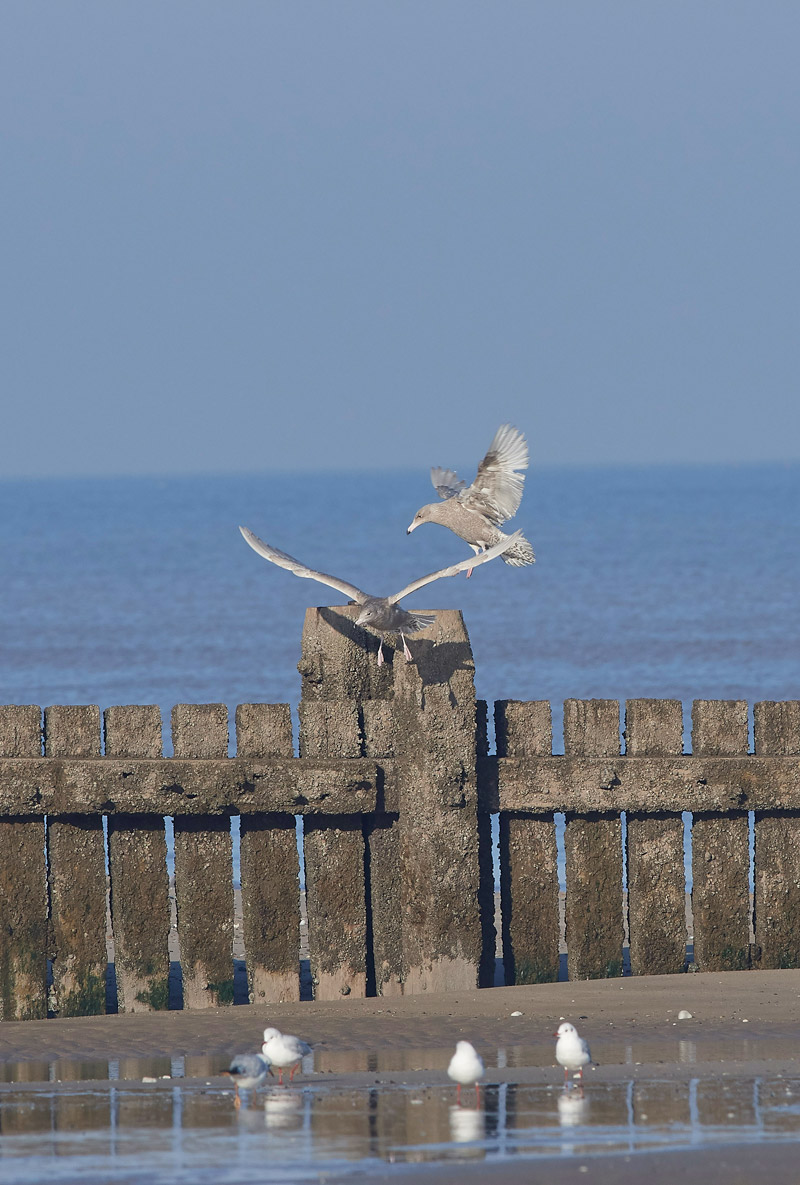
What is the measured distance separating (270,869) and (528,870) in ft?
3.85

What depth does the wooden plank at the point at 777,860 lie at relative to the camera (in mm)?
8008

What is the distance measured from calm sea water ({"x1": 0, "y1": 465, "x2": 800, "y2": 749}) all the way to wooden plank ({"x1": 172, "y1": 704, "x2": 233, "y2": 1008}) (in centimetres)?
1585

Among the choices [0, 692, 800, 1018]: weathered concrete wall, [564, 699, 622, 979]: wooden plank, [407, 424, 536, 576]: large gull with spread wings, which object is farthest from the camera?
Answer: [407, 424, 536, 576]: large gull with spread wings

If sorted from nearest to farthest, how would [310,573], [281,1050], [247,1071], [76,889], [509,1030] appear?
[247,1071] → [281,1050] → [509,1030] → [76,889] → [310,573]

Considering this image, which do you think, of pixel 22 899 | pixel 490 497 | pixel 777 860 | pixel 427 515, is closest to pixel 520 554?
pixel 490 497

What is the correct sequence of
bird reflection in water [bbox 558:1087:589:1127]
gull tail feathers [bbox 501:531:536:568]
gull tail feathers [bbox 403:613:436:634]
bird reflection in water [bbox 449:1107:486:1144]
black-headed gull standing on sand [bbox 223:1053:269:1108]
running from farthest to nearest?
1. gull tail feathers [bbox 501:531:536:568]
2. gull tail feathers [bbox 403:613:436:634]
3. black-headed gull standing on sand [bbox 223:1053:269:1108]
4. bird reflection in water [bbox 558:1087:589:1127]
5. bird reflection in water [bbox 449:1107:486:1144]

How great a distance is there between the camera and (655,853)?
796 centimetres

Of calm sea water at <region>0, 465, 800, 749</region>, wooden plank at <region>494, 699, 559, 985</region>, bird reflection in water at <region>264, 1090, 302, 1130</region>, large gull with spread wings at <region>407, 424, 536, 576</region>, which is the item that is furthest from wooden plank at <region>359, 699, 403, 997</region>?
calm sea water at <region>0, 465, 800, 749</region>

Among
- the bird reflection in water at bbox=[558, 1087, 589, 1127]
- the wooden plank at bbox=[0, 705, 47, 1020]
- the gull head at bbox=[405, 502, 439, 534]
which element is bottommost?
the bird reflection in water at bbox=[558, 1087, 589, 1127]

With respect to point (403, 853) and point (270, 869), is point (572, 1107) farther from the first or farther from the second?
point (270, 869)

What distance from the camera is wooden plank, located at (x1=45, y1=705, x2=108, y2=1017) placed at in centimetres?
784

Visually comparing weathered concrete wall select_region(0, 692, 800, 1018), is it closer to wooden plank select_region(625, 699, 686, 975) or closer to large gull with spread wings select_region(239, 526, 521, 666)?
wooden plank select_region(625, 699, 686, 975)

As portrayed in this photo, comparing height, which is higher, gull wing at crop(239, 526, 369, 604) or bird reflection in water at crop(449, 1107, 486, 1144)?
gull wing at crop(239, 526, 369, 604)

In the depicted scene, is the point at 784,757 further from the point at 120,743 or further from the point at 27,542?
the point at 27,542
